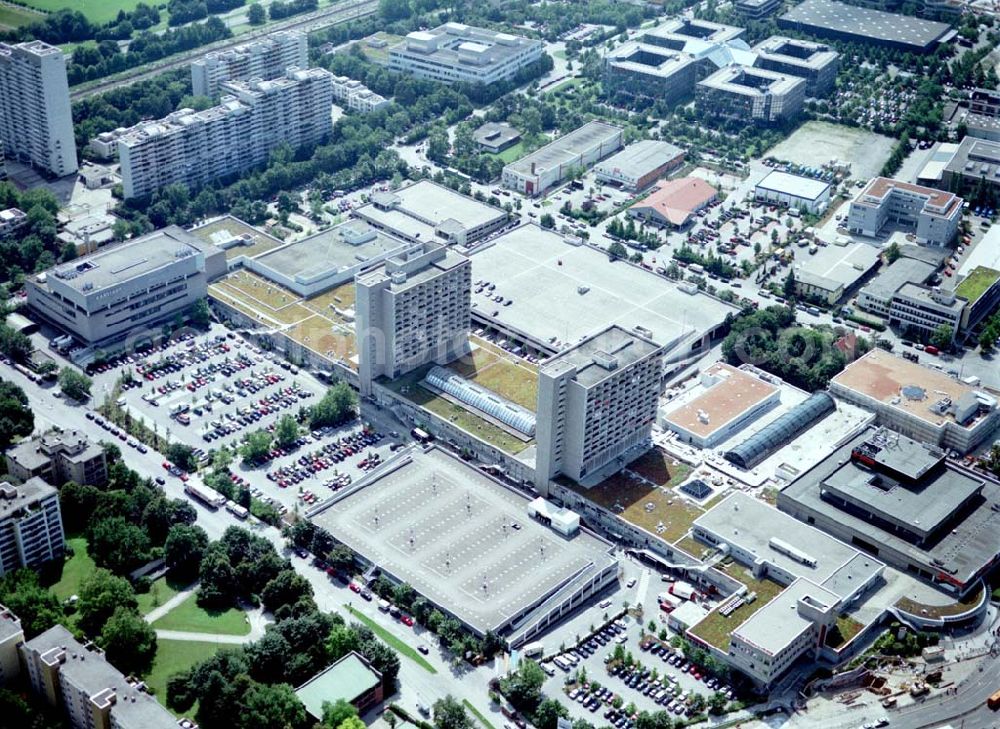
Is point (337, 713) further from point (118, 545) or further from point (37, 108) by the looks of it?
point (37, 108)

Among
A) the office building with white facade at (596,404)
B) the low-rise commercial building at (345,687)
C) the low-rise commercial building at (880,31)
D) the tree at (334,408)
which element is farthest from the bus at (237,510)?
the low-rise commercial building at (880,31)

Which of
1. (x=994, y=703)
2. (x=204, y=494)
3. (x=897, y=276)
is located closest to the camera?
(x=994, y=703)

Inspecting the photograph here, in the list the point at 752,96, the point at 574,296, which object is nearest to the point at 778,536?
the point at 574,296

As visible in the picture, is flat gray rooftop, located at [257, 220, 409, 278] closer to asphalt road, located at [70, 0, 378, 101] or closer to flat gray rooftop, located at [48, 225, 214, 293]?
flat gray rooftop, located at [48, 225, 214, 293]

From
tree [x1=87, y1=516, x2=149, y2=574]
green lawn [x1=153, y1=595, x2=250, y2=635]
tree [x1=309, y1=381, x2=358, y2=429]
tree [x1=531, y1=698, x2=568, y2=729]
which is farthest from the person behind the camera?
tree [x1=309, y1=381, x2=358, y2=429]

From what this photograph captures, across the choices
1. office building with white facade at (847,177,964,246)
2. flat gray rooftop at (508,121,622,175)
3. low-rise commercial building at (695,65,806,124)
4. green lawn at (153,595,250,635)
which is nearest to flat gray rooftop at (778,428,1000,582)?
green lawn at (153,595,250,635)

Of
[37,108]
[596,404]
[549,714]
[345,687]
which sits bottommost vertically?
[549,714]

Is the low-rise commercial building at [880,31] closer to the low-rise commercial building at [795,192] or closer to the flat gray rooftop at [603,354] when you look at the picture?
the low-rise commercial building at [795,192]
